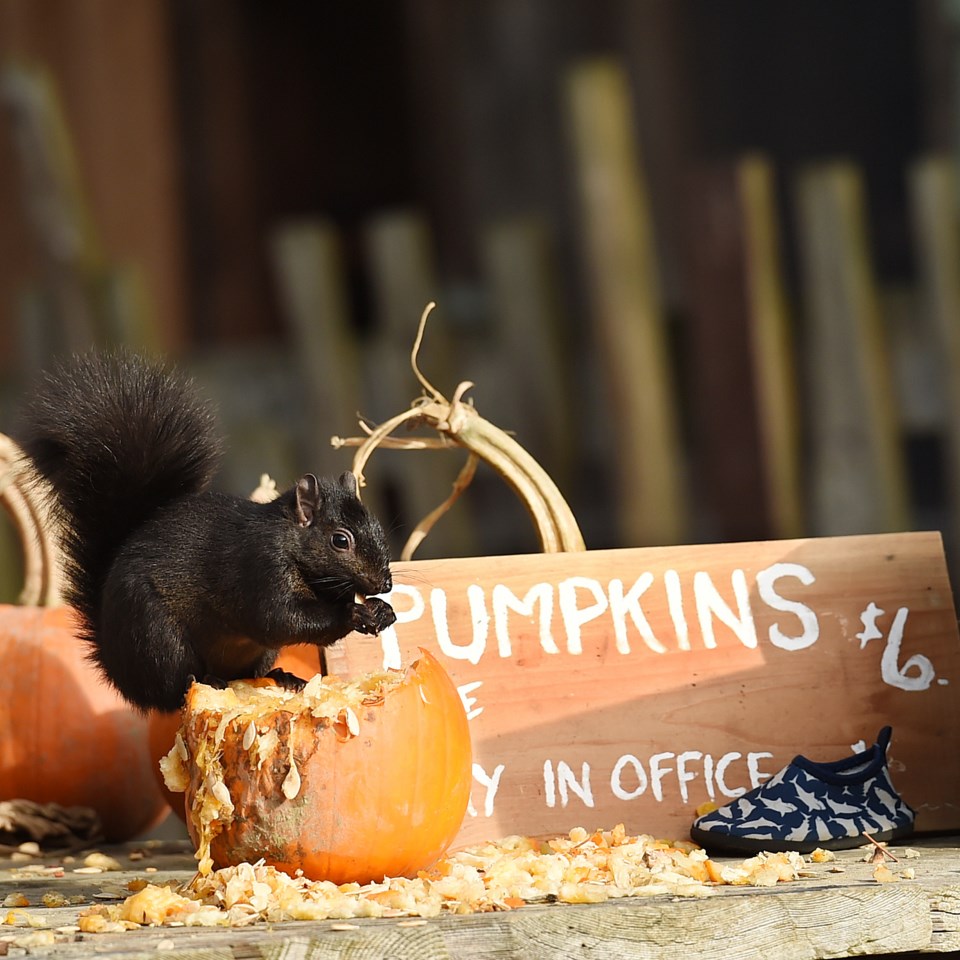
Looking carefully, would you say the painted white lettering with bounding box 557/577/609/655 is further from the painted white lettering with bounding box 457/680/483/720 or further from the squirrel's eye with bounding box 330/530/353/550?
the squirrel's eye with bounding box 330/530/353/550

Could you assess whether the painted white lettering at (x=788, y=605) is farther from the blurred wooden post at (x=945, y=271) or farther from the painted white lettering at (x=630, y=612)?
the blurred wooden post at (x=945, y=271)

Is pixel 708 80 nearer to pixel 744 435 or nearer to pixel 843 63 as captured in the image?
pixel 843 63

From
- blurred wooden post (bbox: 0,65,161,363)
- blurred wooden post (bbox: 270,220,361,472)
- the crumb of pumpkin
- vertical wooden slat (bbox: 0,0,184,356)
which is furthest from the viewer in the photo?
vertical wooden slat (bbox: 0,0,184,356)

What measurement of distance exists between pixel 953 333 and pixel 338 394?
1.46 metres

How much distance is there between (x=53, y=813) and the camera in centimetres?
214

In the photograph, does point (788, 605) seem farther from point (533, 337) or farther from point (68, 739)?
point (533, 337)

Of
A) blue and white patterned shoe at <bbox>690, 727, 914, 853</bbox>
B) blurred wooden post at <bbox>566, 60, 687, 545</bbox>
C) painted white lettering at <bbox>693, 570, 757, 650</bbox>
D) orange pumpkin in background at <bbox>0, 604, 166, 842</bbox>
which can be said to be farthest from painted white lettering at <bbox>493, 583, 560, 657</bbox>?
blurred wooden post at <bbox>566, 60, 687, 545</bbox>

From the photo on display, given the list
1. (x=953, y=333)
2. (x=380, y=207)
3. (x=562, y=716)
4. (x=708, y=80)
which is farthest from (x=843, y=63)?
(x=562, y=716)

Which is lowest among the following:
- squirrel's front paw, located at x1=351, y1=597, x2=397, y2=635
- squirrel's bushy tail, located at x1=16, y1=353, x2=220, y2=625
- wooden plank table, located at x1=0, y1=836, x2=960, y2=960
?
wooden plank table, located at x1=0, y1=836, x2=960, y2=960

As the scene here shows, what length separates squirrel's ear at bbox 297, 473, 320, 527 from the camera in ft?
5.79

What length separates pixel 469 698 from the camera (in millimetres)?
1875

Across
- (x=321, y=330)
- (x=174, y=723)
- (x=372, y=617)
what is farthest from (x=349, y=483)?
(x=321, y=330)

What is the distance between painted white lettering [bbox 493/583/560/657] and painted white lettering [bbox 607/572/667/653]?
85 mm

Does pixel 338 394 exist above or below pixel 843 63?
below
